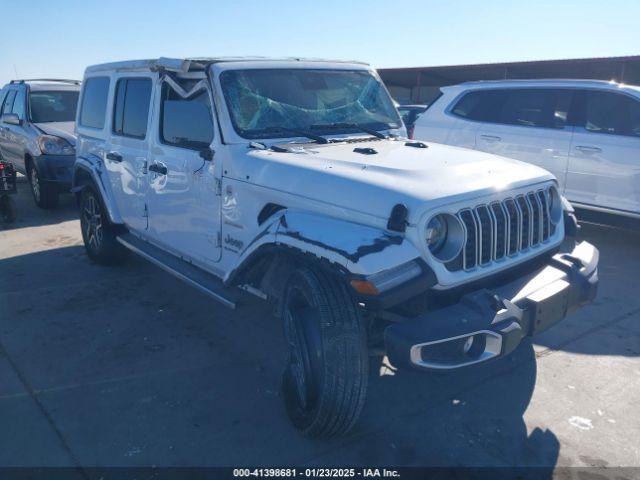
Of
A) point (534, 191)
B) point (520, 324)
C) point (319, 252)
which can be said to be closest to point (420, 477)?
point (520, 324)

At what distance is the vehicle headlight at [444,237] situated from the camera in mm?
2789

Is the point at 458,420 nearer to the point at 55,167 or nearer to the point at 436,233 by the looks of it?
the point at 436,233

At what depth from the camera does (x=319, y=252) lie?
2693 mm

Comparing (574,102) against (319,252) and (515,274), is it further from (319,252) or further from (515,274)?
(319,252)

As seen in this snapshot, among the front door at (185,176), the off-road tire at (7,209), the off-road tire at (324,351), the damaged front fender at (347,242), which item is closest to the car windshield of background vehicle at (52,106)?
the off-road tire at (7,209)

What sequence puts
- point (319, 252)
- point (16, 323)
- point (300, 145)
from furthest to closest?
point (16, 323) < point (300, 145) < point (319, 252)

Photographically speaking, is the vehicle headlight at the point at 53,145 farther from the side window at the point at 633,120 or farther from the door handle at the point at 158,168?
the side window at the point at 633,120

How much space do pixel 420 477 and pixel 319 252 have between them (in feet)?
3.99

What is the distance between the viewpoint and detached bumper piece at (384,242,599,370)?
8.24ft

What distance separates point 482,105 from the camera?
7.46m

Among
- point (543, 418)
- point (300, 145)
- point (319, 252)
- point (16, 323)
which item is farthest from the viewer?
point (16, 323)

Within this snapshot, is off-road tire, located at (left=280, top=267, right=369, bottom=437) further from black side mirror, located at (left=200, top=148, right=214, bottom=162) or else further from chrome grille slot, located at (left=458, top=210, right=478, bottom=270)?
black side mirror, located at (left=200, top=148, right=214, bottom=162)

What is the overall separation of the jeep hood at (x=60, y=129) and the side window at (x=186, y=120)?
473cm

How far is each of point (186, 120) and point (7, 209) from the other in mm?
5082
